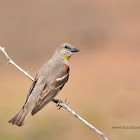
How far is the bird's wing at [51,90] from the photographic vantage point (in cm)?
849

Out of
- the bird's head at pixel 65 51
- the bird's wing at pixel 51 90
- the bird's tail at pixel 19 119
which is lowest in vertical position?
the bird's tail at pixel 19 119

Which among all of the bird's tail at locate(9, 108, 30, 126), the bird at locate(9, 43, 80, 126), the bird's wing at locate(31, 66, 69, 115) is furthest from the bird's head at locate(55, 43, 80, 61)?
the bird's tail at locate(9, 108, 30, 126)

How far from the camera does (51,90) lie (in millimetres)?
8734

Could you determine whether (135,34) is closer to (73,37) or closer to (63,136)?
(73,37)

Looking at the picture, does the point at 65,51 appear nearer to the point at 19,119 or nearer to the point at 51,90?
the point at 51,90

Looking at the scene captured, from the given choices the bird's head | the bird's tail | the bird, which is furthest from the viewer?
the bird's head

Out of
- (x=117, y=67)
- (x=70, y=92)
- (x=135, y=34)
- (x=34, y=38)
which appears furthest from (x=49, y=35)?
(x=70, y=92)

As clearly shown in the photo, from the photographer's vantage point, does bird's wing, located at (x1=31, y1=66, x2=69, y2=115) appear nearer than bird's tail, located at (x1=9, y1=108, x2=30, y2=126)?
No

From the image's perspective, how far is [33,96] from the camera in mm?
8781

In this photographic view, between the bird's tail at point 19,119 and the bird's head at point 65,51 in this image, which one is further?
the bird's head at point 65,51

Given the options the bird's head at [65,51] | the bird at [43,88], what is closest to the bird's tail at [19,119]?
the bird at [43,88]

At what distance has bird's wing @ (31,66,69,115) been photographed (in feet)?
27.9

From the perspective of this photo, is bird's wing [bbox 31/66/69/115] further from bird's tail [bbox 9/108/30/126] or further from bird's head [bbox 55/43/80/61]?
bird's head [bbox 55/43/80/61]

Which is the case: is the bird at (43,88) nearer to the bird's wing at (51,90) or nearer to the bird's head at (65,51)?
the bird's wing at (51,90)
